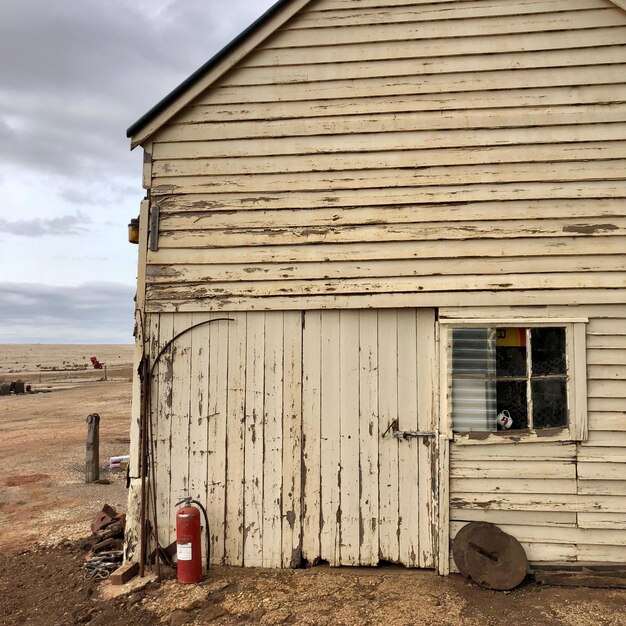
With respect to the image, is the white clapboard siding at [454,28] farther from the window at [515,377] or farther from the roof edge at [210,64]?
the window at [515,377]

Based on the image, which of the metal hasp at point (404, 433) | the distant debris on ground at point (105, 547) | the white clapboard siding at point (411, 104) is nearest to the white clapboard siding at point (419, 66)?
the white clapboard siding at point (411, 104)

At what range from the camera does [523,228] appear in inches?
211

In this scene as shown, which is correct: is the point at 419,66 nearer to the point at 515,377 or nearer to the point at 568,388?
the point at 515,377

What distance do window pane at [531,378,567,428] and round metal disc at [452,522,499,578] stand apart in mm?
1160

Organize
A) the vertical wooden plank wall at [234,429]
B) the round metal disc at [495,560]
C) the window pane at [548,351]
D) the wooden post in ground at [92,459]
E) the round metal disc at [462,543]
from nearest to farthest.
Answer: the round metal disc at [495,560]
the round metal disc at [462,543]
the window pane at [548,351]
the vertical wooden plank wall at [234,429]
the wooden post in ground at [92,459]

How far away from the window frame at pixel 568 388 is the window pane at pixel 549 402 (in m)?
0.05

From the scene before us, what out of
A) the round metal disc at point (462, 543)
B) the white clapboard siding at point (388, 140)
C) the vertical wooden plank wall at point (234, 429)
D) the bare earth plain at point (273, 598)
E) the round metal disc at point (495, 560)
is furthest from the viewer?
the vertical wooden plank wall at point (234, 429)

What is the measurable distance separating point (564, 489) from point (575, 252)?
236 cm

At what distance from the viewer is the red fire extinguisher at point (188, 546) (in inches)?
199

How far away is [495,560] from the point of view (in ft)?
16.2

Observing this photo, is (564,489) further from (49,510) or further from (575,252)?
(49,510)

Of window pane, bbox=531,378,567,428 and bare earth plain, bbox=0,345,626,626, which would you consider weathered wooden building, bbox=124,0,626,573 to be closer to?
window pane, bbox=531,378,567,428

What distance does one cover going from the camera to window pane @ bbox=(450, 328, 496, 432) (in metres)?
5.27

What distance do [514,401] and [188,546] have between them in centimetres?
353
